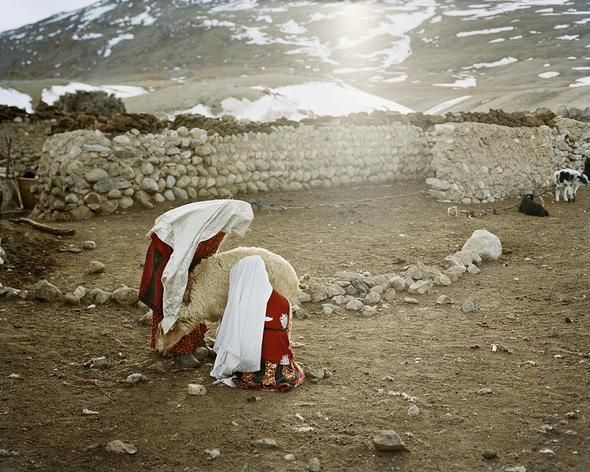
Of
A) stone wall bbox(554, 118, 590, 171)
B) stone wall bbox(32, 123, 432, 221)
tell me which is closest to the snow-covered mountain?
stone wall bbox(554, 118, 590, 171)

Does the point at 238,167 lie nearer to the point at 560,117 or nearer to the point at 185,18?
the point at 560,117

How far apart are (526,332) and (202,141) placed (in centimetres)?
802

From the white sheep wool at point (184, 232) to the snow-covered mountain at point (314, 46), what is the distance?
718 inches

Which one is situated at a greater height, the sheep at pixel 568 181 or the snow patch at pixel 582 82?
the snow patch at pixel 582 82

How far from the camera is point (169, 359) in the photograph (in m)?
4.29

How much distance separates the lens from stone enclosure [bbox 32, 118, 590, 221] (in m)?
10.5

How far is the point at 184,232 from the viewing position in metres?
→ 3.93

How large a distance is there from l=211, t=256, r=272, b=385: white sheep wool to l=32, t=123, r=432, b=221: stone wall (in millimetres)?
7095

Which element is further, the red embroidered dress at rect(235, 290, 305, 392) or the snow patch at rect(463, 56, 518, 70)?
the snow patch at rect(463, 56, 518, 70)

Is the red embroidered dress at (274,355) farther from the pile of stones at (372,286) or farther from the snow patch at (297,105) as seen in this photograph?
the snow patch at (297,105)

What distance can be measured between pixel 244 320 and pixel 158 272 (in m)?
0.70

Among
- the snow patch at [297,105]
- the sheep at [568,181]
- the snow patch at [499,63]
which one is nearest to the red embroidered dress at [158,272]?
the sheep at [568,181]

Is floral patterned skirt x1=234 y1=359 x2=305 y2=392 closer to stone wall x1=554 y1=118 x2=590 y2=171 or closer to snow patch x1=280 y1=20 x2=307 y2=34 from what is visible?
stone wall x1=554 y1=118 x2=590 y2=171

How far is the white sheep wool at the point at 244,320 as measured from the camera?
374 centimetres
